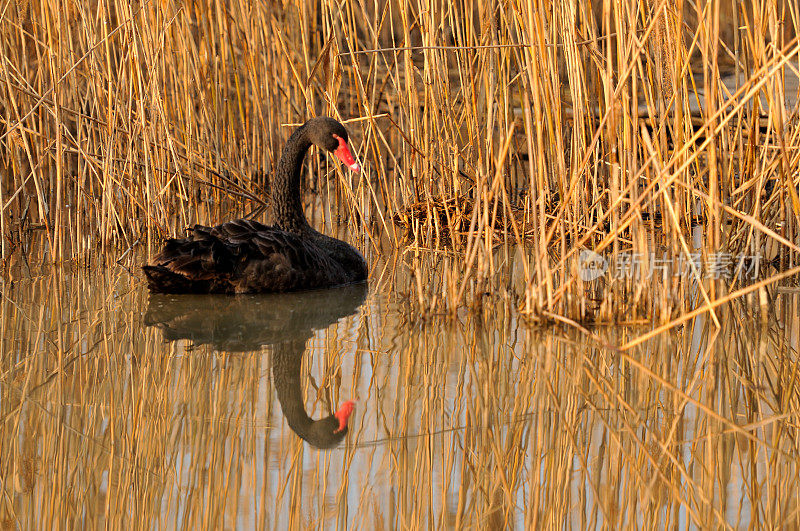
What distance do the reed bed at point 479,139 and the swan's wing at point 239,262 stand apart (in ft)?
2.06

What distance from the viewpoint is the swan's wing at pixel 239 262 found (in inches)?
156

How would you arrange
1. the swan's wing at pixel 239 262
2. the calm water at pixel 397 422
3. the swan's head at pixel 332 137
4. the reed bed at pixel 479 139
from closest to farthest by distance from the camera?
the calm water at pixel 397 422, the reed bed at pixel 479 139, the swan's wing at pixel 239 262, the swan's head at pixel 332 137

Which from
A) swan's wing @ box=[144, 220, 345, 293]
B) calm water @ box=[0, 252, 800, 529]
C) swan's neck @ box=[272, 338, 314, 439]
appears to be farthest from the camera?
swan's wing @ box=[144, 220, 345, 293]

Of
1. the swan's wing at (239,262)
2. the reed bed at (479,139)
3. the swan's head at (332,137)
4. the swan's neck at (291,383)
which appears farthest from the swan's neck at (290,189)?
the swan's neck at (291,383)

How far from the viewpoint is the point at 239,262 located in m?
4.09

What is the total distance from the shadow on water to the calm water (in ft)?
0.06

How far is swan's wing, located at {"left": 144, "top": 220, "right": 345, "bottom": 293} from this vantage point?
396 centimetres

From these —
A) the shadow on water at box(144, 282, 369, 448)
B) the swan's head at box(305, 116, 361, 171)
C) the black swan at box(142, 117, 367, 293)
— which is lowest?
the shadow on water at box(144, 282, 369, 448)

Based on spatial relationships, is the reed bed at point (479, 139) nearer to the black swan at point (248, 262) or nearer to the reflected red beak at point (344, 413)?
the black swan at point (248, 262)

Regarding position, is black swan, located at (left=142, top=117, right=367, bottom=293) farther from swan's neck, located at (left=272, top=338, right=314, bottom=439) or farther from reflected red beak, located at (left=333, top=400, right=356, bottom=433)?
reflected red beak, located at (left=333, top=400, right=356, bottom=433)

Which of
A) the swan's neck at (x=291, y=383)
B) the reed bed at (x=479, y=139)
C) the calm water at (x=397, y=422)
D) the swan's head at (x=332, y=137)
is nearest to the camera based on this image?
the calm water at (x=397, y=422)

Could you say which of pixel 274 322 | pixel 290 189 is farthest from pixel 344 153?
pixel 274 322

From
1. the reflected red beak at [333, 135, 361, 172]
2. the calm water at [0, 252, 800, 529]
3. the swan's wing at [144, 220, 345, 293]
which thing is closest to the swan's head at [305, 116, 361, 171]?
the reflected red beak at [333, 135, 361, 172]

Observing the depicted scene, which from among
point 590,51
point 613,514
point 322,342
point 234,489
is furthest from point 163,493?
point 590,51
